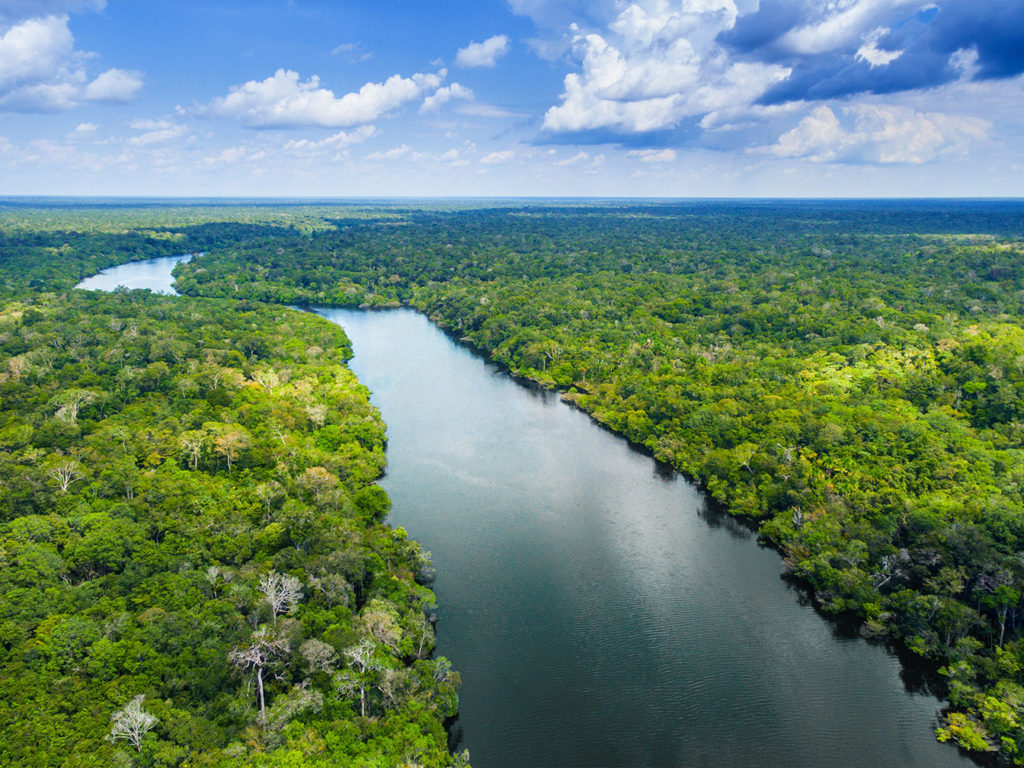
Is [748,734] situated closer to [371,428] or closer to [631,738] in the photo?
[631,738]

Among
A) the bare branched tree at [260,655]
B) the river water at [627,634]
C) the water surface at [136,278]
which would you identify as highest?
the water surface at [136,278]

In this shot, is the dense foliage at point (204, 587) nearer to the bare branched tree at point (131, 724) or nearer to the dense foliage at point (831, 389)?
the bare branched tree at point (131, 724)

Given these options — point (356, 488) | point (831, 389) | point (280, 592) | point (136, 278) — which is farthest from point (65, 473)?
point (136, 278)

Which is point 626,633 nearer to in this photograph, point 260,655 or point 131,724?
point 260,655

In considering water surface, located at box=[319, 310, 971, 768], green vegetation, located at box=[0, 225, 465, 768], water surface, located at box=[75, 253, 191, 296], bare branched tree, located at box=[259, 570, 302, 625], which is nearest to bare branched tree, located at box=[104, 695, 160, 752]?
green vegetation, located at box=[0, 225, 465, 768]

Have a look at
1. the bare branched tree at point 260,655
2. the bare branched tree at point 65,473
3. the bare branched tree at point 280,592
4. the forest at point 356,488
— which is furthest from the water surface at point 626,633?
the bare branched tree at point 65,473
